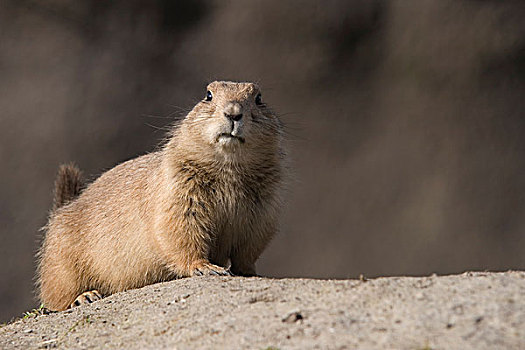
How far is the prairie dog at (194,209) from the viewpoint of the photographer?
4918 millimetres

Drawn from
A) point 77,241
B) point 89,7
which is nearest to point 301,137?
point 89,7

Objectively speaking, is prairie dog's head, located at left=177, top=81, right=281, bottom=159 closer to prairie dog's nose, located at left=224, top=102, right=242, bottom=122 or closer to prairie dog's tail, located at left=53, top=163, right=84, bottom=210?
prairie dog's nose, located at left=224, top=102, right=242, bottom=122

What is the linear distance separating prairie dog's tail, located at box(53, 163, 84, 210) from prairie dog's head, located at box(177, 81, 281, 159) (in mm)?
1516

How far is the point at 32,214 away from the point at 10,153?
2.67ft

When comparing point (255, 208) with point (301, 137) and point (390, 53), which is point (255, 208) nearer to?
point (301, 137)

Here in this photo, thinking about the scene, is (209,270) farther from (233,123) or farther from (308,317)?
(308,317)

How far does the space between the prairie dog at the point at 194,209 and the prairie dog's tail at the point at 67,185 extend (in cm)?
66

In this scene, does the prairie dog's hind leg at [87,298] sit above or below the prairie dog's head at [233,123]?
below

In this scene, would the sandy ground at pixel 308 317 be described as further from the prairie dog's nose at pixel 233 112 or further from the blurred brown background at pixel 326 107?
the blurred brown background at pixel 326 107

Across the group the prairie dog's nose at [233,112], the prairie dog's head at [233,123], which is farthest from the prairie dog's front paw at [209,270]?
the prairie dog's nose at [233,112]

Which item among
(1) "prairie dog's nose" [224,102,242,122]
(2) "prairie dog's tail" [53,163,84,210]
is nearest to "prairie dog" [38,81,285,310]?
(1) "prairie dog's nose" [224,102,242,122]

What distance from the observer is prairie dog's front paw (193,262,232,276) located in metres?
4.63

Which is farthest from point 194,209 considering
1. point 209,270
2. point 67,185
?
point 67,185

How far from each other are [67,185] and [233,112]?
2.22 meters
